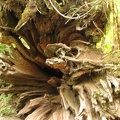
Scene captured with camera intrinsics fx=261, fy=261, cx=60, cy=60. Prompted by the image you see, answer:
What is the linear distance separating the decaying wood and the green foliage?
0.14m

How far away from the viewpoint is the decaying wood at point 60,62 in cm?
206

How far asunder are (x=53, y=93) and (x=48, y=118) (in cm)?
35

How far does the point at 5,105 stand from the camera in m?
2.79

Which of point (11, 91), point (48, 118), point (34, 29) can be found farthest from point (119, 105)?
point (11, 91)

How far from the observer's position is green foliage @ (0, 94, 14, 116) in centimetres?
266

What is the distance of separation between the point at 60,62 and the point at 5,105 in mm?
1041

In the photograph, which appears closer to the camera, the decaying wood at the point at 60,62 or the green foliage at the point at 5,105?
the decaying wood at the point at 60,62

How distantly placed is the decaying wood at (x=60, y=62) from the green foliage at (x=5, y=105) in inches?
5.5

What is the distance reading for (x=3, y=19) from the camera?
2.37 m

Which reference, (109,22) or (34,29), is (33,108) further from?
(109,22)

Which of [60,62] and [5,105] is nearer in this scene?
[60,62]

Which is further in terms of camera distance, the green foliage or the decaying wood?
the green foliage

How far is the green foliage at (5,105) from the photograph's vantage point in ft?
8.74

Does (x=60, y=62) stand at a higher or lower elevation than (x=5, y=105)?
higher
